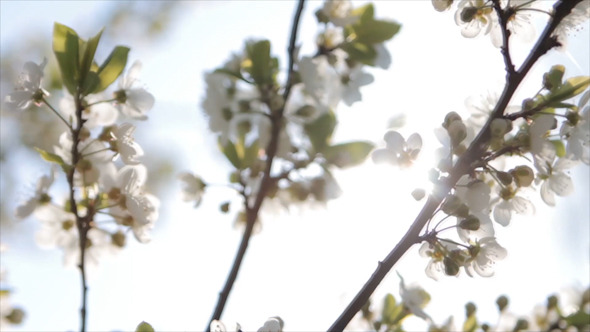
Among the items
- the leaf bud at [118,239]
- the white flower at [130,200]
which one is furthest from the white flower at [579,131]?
the leaf bud at [118,239]

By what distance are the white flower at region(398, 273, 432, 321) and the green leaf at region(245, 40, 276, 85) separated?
0.59 meters

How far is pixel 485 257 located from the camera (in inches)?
47.6

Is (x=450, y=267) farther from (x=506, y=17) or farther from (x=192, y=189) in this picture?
(x=192, y=189)

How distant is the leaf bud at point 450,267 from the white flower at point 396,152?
0.25m

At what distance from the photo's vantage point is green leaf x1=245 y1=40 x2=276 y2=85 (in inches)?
60.7

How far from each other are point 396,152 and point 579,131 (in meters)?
0.35

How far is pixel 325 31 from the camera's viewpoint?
1667 millimetres

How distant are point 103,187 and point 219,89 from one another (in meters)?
0.43

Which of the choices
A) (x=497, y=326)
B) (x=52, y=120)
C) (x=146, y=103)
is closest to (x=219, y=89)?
(x=146, y=103)

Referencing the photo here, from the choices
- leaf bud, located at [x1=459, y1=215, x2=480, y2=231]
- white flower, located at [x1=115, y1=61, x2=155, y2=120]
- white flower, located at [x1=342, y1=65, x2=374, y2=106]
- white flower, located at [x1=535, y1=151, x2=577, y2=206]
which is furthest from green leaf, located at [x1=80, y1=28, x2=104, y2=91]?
white flower, located at [x1=535, y1=151, x2=577, y2=206]

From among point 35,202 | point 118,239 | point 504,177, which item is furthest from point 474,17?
point 35,202

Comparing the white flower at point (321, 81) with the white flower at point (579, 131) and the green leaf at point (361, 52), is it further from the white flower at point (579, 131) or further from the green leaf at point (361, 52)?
the white flower at point (579, 131)

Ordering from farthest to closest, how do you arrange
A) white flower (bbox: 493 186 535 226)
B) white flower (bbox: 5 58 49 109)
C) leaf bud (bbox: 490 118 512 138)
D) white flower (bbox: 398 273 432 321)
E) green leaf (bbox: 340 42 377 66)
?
green leaf (bbox: 340 42 377 66), white flower (bbox: 398 273 432 321), white flower (bbox: 5 58 49 109), white flower (bbox: 493 186 535 226), leaf bud (bbox: 490 118 512 138)

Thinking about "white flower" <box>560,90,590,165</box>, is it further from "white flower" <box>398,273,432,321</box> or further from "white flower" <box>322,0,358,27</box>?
"white flower" <box>322,0,358,27</box>
